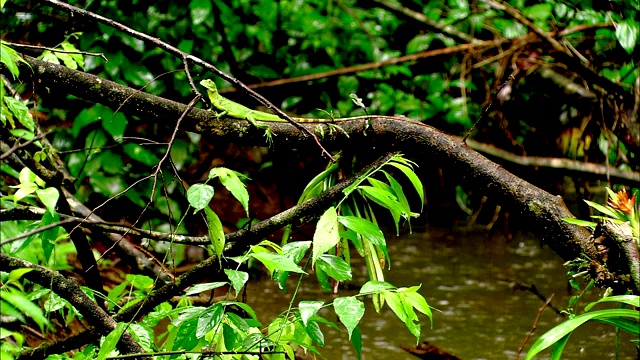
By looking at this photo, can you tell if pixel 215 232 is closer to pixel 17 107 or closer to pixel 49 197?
pixel 49 197

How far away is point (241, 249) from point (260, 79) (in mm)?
2477

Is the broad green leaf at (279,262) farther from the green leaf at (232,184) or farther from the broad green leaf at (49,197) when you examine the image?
the broad green leaf at (49,197)

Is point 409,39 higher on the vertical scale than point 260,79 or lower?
higher

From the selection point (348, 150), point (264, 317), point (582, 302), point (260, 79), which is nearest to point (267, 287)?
point (264, 317)

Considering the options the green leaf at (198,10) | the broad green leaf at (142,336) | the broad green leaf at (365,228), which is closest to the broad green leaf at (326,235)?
the broad green leaf at (365,228)

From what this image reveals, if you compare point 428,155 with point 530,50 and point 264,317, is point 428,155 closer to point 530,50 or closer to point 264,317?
point 264,317

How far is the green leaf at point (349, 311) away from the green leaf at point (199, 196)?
285mm

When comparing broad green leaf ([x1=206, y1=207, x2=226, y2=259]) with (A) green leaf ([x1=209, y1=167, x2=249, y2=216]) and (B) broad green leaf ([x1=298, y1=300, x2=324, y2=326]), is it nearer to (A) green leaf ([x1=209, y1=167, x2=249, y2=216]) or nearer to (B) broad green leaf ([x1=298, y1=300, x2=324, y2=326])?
(A) green leaf ([x1=209, y1=167, x2=249, y2=216])

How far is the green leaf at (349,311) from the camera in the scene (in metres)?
1.03

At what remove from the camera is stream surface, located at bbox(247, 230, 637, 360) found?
2408 mm

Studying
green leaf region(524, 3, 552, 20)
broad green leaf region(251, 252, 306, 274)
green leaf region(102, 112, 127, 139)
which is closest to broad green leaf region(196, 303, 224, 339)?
broad green leaf region(251, 252, 306, 274)

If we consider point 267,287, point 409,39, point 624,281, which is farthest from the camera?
point 409,39

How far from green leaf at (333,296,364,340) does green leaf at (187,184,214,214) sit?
285mm

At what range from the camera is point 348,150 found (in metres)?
1.52
